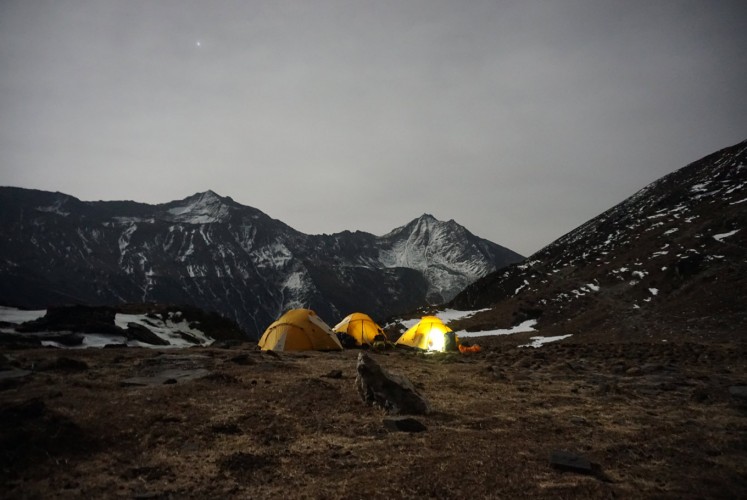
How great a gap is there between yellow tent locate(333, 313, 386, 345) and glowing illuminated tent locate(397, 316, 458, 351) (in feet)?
7.34

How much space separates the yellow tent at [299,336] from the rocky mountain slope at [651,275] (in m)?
27.4

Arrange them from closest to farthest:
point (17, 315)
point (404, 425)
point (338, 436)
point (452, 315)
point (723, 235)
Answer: point (338, 436) → point (404, 425) → point (17, 315) → point (723, 235) → point (452, 315)

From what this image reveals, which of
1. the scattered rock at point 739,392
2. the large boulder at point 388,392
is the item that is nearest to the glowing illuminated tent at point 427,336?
the scattered rock at point 739,392

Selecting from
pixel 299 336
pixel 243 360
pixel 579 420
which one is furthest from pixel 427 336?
pixel 579 420

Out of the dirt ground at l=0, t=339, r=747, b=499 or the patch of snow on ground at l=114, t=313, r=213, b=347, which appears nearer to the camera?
the dirt ground at l=0, t=339, r=747, b=499

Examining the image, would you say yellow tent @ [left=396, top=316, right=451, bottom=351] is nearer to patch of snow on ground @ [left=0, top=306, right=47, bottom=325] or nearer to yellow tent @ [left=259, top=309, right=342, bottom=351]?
yellow tent @ [left=259, top=309, right=342, bottom=351]

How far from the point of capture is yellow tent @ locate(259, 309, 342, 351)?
896 inches

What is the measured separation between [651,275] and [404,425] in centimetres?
5230

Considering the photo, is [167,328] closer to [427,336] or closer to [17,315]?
[17,315]

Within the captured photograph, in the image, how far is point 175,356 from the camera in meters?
16.3

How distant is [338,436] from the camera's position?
8078 millimetres

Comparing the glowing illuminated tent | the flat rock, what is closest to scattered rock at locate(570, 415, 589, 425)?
the flat rock

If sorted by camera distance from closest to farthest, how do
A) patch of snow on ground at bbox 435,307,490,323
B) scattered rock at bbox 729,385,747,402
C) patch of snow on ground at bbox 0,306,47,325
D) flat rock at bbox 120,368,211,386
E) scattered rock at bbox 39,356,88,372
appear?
scattered rock at bbox 729,385,747,402
flat rock at bbox 120,368,211,386
scattered rock at bbox 39,356,88,372
patch of snow on ground at bbox 0,306,47,325
patch of snow on ground at bbox 435,307,490,323

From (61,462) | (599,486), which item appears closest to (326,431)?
(61,462)
